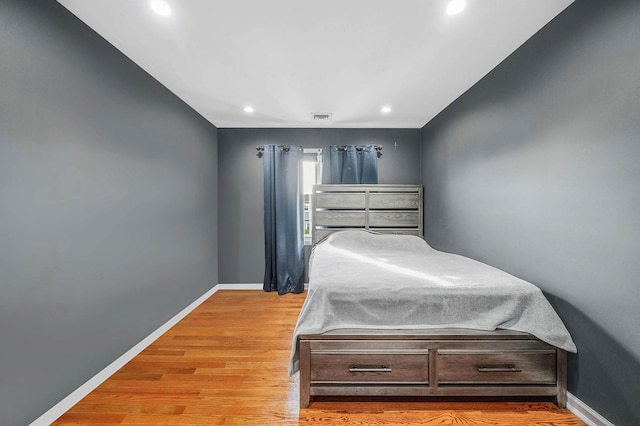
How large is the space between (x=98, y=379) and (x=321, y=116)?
3.22 m

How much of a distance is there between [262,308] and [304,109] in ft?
8.06

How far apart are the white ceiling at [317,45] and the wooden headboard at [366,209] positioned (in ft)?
3.82

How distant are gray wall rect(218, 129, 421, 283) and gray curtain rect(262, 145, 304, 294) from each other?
0.54ft

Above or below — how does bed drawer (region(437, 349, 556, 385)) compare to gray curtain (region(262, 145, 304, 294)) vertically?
below

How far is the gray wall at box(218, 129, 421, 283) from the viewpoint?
3.87 metres

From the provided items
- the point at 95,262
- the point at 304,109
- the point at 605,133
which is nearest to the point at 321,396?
the point at 95,262

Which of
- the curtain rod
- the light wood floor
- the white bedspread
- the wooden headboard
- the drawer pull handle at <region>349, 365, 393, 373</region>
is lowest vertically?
the light wood floor

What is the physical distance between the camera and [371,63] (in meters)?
2.13

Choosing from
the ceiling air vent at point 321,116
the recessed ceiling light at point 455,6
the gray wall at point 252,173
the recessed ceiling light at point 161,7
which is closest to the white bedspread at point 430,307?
the recessed ceiling light at point 455,6

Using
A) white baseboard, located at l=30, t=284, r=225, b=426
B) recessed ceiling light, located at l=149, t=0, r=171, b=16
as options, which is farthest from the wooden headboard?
recessed ceiling light, located at l=149, t=0, r=171, b=16

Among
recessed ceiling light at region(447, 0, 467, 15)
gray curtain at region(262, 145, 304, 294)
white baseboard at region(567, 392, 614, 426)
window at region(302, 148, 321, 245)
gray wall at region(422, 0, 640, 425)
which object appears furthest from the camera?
window at region(302, 148, 321, 245)

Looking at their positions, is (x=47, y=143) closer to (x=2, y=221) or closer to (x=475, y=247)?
(x=2, y=221)

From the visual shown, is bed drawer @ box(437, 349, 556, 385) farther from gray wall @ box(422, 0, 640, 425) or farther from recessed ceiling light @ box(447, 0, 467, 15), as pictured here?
recessed ceiling light @ box(447, 0, 467, 15)

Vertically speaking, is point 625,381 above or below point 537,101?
below
